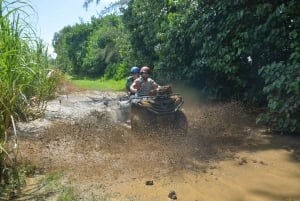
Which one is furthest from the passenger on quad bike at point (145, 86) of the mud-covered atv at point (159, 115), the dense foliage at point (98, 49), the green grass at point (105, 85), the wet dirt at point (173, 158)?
the green grass at point (105, 85)

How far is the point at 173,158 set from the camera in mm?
5637

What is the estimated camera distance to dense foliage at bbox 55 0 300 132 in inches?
272

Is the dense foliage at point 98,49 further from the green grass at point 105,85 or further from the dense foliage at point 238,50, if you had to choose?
the dense foliage at point 238,50

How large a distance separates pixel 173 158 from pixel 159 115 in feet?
4.21

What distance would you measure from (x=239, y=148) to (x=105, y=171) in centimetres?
233

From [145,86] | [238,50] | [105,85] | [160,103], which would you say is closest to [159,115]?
[160,103]

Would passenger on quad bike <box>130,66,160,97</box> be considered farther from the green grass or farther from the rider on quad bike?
the green grass

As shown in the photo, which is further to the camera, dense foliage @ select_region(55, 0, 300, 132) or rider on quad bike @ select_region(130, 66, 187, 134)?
dense foliage @ select_region(55, 0, 300, 132)

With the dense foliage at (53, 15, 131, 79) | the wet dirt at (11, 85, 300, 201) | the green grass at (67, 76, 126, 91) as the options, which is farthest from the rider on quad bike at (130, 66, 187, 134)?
the green grass at (67, 76, 126, 91)

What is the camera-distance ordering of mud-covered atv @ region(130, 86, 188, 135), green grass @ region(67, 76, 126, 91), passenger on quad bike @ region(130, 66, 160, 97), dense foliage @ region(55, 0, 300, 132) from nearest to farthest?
mud-covered atv @ region(130, 86, 188, 135) → dense foliage @ region(55, 0, 300, 132) → passenger on quad bike @ region(130, 66, 160, 97) → green grass @ region(67, 76, 126, 91)

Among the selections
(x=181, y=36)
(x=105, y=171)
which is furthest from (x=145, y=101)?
(x=181, y=36)

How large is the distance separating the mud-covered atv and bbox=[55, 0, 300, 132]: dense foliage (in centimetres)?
158

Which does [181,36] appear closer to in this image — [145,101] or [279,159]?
[145,101]

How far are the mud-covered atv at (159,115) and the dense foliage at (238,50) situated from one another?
62.2 inches
